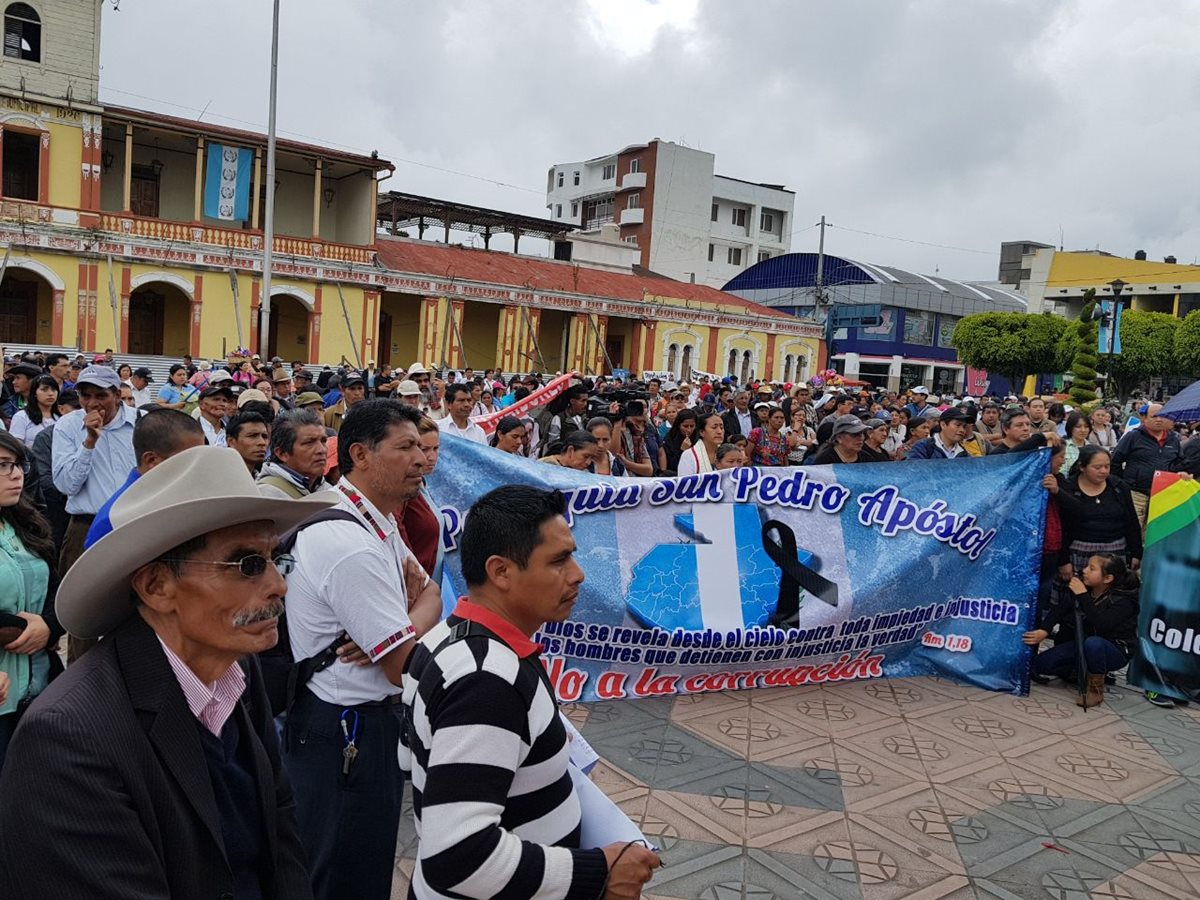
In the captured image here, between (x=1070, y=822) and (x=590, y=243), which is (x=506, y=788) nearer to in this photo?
(x=1070, y=822)

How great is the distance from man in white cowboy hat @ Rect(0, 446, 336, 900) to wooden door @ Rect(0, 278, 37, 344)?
28428 mm

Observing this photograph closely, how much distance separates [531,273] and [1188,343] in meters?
26.3

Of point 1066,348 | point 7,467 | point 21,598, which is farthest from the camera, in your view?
point 1066,348

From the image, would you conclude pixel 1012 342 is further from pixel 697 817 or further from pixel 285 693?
pixel 285 693

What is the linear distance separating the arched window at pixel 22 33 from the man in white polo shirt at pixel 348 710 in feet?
91.7

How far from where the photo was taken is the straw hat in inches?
60.7

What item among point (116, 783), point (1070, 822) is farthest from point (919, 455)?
point (116, 783)

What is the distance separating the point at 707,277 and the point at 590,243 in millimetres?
18137

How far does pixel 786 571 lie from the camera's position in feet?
18.1

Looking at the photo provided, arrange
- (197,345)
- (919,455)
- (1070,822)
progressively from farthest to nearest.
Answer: (197,345) → (919,455) → (1070,822)

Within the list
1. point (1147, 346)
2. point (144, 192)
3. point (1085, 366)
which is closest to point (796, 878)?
point (1085, 366)

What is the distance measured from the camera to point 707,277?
57.1 metres

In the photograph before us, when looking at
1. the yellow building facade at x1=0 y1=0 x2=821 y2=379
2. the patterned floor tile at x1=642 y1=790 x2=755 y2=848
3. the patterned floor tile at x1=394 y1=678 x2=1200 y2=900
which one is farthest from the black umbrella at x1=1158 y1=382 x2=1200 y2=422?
the yellow building facade at x1=0 y1=0 x2=821 y2=379

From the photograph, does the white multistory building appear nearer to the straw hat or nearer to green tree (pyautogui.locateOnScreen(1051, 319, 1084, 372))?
green tree (pyautogui.locateOnScreen(1051, 319, 1084, 372))
